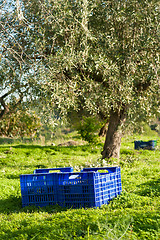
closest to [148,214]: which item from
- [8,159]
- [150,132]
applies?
[8,159]

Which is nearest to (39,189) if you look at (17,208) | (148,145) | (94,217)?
(17,208)

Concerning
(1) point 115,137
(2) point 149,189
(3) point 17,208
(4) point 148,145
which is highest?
(1) point 115,137

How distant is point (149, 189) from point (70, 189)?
2.00 m

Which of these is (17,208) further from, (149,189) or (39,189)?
(149,189)

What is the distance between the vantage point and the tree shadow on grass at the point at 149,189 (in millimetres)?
6363

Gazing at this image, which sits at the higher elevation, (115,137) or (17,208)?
(115,137)

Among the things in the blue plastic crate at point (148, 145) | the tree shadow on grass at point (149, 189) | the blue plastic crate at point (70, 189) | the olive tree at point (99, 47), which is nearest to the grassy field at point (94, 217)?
the tree shadow on grass at point (149, 189)

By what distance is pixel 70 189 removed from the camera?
5.88 metres

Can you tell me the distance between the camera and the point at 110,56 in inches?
405

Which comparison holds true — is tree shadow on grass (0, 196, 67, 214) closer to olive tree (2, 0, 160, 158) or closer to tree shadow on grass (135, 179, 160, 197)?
tree shadow on grass (135, 179, 160, 197)

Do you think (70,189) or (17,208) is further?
(17,208)

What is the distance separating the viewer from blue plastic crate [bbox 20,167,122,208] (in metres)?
5.70

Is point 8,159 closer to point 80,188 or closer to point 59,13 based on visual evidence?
point 59,13

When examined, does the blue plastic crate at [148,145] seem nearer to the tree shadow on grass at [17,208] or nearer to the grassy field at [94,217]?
the grassy field at [94,217]
